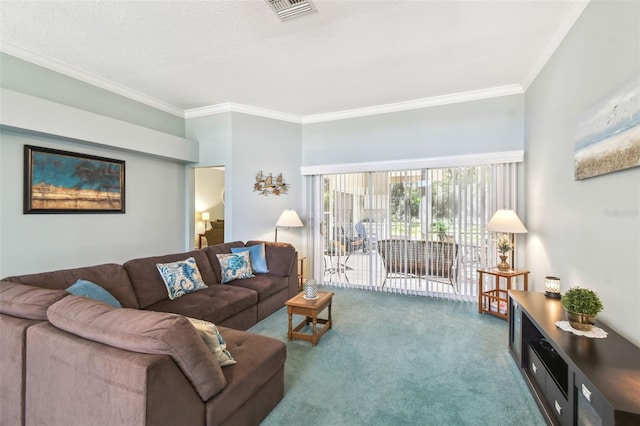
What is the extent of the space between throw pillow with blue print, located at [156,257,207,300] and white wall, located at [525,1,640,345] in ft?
11.2

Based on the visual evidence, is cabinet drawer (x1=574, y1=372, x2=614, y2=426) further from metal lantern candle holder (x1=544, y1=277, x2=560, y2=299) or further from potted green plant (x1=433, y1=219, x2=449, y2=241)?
potted green plant (x1=433, y1=219, x2=449, y2=241)

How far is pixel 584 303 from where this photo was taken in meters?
1.65

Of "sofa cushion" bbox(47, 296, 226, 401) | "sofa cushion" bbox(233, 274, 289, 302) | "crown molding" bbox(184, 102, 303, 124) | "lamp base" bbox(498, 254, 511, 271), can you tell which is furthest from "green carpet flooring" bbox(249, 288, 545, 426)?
"crown molding" bbox(184, 102, 303, 124)

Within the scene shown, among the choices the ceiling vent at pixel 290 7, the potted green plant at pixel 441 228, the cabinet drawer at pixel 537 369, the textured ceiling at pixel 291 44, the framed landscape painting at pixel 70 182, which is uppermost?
the textured ceiling at pixel 291 44

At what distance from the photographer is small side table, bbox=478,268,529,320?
3.20 m

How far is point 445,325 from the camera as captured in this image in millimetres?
3109

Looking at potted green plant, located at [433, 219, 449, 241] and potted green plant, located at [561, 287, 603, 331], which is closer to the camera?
potted green plant, located at [561, 287, 603, 331]

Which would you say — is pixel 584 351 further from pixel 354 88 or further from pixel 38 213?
pixel 38 213

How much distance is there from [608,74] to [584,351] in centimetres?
176

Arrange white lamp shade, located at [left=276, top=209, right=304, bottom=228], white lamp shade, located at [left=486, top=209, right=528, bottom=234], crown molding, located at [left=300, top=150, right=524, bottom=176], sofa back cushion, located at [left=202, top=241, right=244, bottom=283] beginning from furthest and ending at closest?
white lamp shade, located at [left=276, top=209, right=304, bottom=228] → crown molding, located at [left=300, top=150, right=524, bottom=176] → sofa back cushion, located at [left=202, top=241, right=244, bottom=283] → white lamp shade, located at [left=486, top=209, right=528, bottom=234]

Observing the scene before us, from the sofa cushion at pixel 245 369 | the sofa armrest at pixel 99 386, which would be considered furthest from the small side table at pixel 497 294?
the sofa armrest at pixel 99 386

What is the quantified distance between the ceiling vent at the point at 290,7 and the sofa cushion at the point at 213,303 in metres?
2.61

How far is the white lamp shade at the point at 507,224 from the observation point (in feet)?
10.5

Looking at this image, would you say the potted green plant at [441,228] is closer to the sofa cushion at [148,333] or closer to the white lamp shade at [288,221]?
the white lamp shade at [288,221]
